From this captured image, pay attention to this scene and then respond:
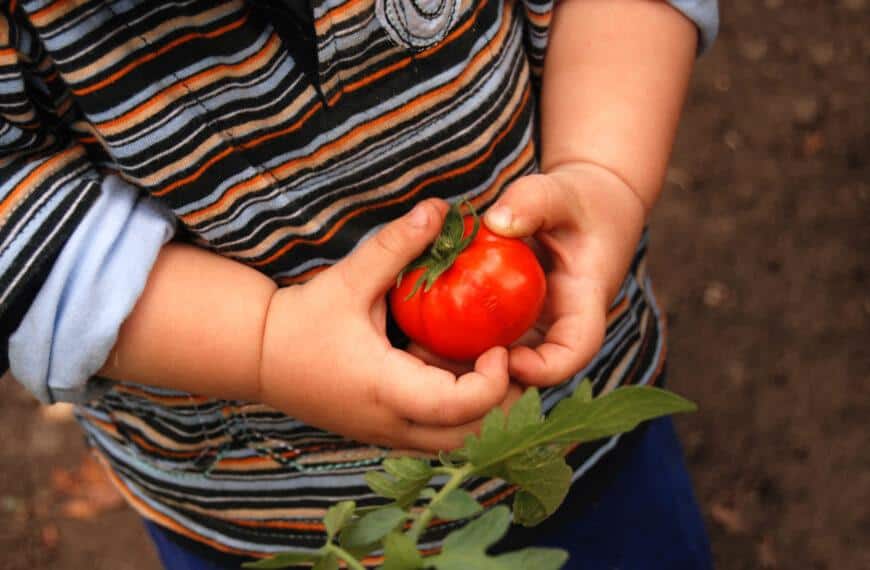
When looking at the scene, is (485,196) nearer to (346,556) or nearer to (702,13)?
(702,13)

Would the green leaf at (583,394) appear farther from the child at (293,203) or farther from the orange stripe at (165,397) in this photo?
the orange stripe at (165,397)

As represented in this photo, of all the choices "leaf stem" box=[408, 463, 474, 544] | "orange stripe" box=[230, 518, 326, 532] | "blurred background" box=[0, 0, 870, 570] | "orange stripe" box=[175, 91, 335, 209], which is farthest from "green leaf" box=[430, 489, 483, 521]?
"blurred background" box=[0, 0, 870, 570]

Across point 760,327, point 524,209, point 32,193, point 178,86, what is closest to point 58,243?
point 32,193

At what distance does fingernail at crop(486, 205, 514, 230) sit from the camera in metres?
0.72

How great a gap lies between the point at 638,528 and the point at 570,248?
418 mm

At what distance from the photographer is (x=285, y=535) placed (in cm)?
93

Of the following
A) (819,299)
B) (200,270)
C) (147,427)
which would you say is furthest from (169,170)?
(819,299)

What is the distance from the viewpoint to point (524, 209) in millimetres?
727

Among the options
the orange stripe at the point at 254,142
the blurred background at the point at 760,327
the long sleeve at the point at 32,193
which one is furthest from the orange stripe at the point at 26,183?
the blurred background at the point at 760,327

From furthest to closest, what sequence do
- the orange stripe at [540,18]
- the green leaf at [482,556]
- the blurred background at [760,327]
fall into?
the blurred background at [760,327] < the orange stripe at [540,18] < the green leaf at [482,556]

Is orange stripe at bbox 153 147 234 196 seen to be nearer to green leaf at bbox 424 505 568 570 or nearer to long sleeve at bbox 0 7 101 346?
long sleeve at bbox 0 7 101 346

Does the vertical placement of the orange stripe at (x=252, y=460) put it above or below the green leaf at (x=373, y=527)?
below

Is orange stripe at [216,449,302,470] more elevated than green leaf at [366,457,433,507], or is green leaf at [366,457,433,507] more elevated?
green leaf at [366,457,433,507]

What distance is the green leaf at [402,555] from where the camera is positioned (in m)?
0.37
